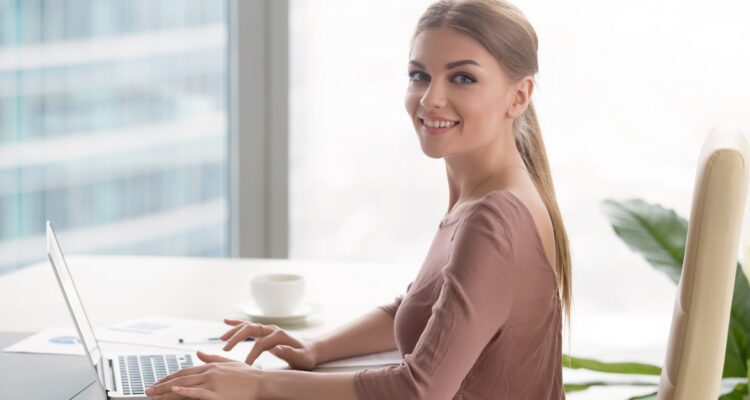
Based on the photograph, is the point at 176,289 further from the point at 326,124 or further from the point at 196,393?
the point at 326,124

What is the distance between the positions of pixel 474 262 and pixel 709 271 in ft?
0.92

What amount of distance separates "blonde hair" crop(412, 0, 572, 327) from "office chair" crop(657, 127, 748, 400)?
0.90ft

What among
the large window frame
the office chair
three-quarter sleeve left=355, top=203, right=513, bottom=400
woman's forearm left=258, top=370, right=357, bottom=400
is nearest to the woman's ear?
three-quarter sleeve left=355, top=203, right=513, bottom=400

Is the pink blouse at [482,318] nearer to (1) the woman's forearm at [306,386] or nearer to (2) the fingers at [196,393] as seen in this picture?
(1) the woman's forearm at [306,386]

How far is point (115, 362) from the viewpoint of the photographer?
159cm

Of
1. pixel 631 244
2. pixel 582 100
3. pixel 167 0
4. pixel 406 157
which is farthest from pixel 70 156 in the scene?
pixel 631 244

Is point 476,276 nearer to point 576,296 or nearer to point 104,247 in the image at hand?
point 576,296

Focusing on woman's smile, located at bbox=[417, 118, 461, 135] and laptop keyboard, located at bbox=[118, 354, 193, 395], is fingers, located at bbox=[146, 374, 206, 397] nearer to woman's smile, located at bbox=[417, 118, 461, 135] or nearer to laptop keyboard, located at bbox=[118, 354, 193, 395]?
laptop keyboard, located at bbox=[118, 354, 193, 395]

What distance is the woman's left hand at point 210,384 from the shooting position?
1.33m

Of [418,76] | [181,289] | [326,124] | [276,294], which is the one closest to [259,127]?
[326,124]

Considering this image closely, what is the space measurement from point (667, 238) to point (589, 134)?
4.79 feet

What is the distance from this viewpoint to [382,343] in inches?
66.7

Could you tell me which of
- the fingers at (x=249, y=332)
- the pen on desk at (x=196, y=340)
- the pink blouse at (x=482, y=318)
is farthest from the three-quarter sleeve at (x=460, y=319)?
the pen on desk at (x=196, y=340)

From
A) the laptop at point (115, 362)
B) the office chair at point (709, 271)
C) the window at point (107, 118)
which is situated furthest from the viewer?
the window at point (107, 118)
